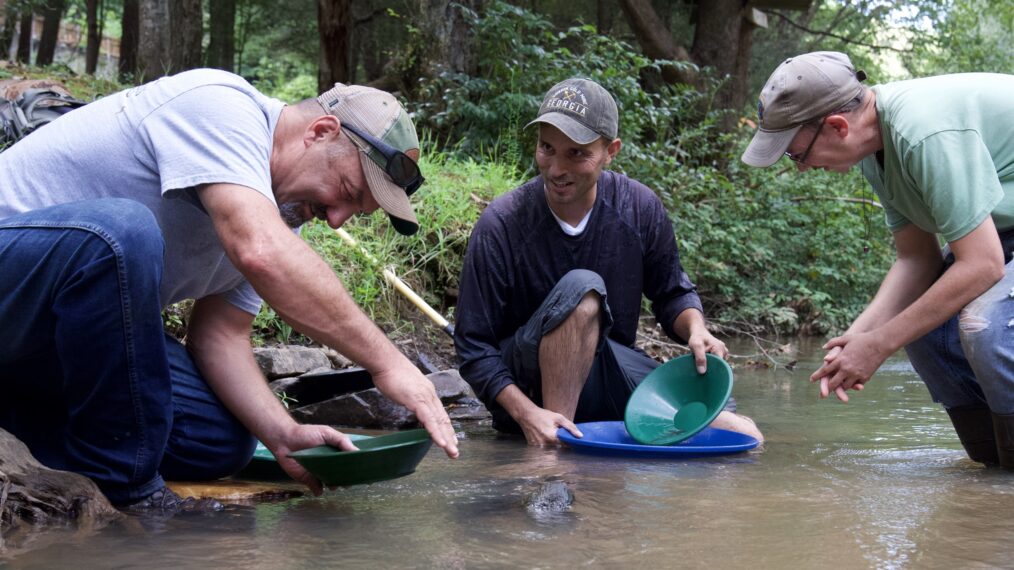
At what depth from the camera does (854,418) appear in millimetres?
4445

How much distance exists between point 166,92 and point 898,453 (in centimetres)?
267

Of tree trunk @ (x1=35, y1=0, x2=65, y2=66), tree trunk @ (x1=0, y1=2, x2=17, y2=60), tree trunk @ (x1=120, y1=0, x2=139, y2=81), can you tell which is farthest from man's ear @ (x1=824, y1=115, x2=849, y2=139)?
tree trunk @ (x1=35, y1=0, x2=65, y2=66)

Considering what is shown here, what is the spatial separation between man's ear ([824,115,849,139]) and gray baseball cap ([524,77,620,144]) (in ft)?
2.87

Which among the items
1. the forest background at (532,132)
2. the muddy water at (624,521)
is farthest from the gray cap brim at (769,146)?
the forest background at (532,132)

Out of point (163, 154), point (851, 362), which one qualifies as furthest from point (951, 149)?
point (163, 154)

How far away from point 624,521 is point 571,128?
170cm

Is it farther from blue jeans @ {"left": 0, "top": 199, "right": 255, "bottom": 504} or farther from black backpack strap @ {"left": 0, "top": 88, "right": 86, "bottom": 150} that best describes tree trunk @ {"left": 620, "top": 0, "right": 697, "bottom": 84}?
blue jeans @ {"left": 0, "top": 199, "right": 255, "bottom": 504}

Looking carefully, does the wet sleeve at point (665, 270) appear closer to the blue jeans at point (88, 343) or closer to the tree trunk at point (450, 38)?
the blue jeans at point (88, 343)

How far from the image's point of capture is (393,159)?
2512 mm

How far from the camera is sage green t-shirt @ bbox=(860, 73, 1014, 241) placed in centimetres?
275

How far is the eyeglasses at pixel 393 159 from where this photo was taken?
2496 millimetres

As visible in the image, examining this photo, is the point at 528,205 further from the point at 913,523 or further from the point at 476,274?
the point at 913,523

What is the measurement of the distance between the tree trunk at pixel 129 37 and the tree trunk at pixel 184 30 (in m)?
2.34

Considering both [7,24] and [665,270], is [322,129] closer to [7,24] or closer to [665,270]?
[665,270]
